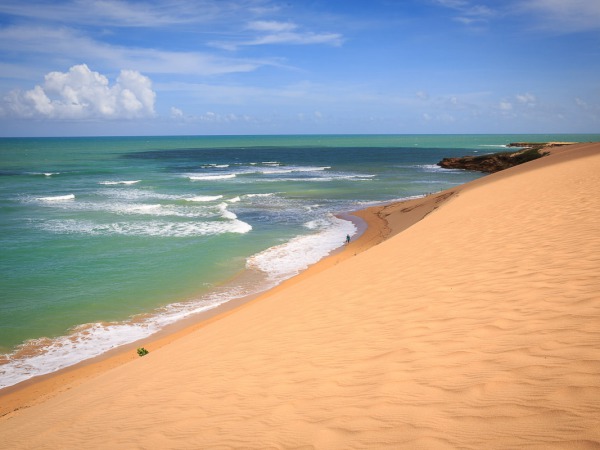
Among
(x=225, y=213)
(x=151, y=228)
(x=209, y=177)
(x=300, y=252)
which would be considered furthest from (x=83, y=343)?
(x=209, y=177)

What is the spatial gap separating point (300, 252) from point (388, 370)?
15296 mm

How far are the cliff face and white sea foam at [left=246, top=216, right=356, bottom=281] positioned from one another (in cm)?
2854

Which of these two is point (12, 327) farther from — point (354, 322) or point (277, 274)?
point (354, 322)

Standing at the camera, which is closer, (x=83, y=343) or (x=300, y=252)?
(x=83, y=343)

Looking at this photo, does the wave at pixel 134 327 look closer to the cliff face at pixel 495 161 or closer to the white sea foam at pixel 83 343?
the white sea foam at pixel 83 343

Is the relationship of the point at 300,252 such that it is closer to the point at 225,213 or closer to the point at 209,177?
the point at 225,213

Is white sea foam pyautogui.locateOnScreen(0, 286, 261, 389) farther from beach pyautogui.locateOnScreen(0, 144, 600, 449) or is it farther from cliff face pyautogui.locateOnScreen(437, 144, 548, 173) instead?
cliff face pyautogui.locateOnScreen(437, 144, 548, 173)

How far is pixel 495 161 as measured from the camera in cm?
5297

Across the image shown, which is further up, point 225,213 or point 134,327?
point 225,213

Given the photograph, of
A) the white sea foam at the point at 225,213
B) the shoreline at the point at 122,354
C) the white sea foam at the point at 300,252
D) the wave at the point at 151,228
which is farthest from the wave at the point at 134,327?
the white sea foam at the point at 225,213

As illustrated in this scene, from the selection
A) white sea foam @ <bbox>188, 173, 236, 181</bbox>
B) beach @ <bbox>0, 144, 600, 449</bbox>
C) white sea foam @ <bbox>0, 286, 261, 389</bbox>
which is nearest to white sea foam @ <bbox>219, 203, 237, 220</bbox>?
white sea foam @ <bbox>0, 286, 261, 389</bbox>

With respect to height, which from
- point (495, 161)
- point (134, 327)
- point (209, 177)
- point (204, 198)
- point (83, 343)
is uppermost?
point (495, 161)

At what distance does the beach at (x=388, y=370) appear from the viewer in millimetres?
3271

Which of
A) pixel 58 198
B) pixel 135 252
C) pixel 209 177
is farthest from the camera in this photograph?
pixel 209 177
